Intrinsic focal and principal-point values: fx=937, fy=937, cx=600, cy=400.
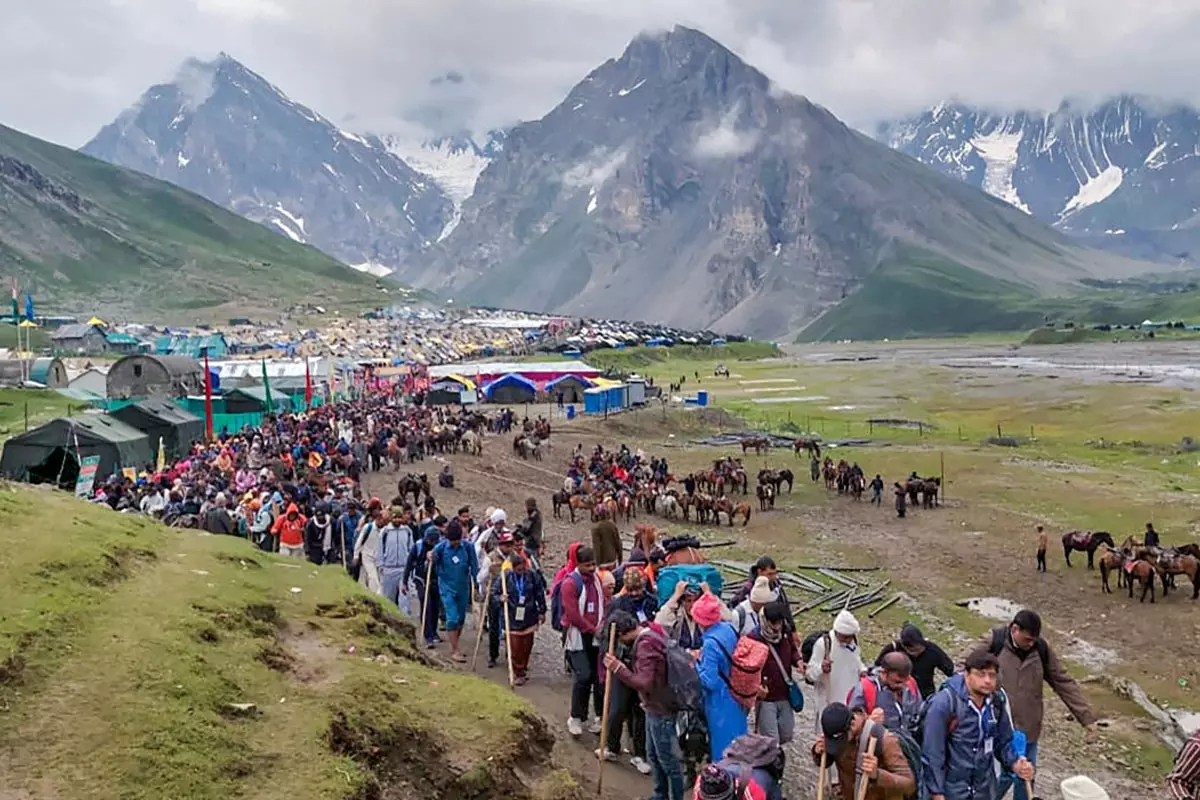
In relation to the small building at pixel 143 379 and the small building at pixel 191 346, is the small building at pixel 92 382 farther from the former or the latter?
the small building at pixel 191 346

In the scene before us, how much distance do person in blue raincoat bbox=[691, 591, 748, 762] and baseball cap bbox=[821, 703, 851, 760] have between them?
1698 mm

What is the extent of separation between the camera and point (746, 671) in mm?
8492

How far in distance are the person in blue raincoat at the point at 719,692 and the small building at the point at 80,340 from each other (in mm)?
126504

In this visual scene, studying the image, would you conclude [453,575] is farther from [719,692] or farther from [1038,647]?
[1038,647]

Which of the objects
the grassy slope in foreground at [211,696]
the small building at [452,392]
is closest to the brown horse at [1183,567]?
the grassy slope in foreground at [211,696]

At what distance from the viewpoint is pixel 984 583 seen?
81.1 ft

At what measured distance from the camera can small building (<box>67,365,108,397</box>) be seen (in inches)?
2766

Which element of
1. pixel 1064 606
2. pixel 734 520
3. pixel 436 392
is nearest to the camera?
pixel 1064 606

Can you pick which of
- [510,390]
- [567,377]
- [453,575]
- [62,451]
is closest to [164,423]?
[62,451]

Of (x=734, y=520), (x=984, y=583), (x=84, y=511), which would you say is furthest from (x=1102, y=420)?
(x=84, y=511)

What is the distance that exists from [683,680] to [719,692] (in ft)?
1.17

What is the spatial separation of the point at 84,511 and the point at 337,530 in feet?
17.1

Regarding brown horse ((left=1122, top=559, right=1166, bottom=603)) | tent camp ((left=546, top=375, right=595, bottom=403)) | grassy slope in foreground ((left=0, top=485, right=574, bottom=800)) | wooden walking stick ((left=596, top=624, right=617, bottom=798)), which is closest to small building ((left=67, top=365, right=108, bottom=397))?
tent camp ((left=546, top=375, right=595, bottom=403))

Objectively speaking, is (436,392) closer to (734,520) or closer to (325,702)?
(734,520)
